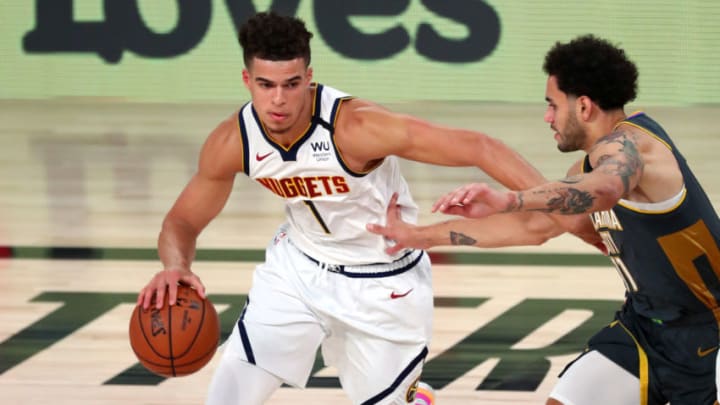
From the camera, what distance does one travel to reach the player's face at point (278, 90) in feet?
13.6

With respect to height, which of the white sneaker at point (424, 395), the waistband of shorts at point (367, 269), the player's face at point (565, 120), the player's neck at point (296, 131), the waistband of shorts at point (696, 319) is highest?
the player's face at point (565, 120)

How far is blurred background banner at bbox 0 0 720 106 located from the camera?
12.5 meters

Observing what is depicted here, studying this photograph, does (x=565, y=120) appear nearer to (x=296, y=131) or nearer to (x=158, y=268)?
(x=296, y=131)

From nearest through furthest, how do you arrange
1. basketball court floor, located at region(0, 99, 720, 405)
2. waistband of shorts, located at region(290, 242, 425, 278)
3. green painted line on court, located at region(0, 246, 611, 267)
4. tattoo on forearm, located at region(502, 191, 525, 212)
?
1. tattoo on forearm, located at region(502, 191, 525, 212)
2. waistband of shorts, located at region(290, 242, 425, 278)
3. basketball court floor, located at region(0, 99, 720, 405)
4. green painted line on court, located at region(0, 246, 611, 267)

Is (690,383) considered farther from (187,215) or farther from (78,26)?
(78,26)

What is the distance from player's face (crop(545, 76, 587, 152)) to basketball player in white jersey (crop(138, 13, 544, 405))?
0.20 m

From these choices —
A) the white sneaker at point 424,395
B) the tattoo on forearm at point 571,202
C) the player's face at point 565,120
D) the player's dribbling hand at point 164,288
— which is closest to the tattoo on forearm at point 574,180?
the tattoo on forearm at point 571,202

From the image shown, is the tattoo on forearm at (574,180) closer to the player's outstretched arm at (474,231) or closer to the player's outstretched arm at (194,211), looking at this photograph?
the player's outstretched arm at (474,231)

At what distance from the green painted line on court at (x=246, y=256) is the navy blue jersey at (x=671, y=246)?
10.9 ft

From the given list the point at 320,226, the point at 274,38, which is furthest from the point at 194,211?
the point at 274,38

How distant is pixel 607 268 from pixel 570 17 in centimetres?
588

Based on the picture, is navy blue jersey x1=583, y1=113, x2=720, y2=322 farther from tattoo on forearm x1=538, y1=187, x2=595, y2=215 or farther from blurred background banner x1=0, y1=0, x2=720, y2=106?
blurred background banner x1=0, y1=0, x2=720, y2=106

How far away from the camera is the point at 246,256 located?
24.4 ft

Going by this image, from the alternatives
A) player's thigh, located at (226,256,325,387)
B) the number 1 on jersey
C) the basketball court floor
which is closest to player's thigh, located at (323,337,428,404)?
player's thigh, located at (226,256,325,387)
